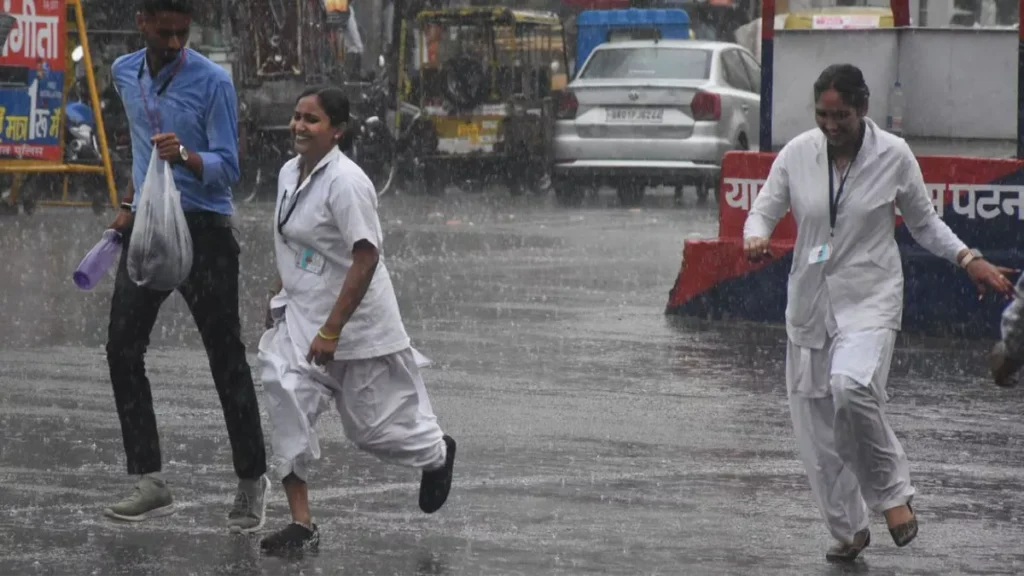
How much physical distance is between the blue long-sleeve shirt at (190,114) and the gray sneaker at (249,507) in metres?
Result: 0.93

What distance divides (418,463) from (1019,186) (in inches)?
230

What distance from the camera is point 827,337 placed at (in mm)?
6848

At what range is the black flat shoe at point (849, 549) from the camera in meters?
6.70

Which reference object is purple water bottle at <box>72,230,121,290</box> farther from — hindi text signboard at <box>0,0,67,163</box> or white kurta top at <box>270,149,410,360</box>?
hindi text signboard at <box>0,0,67,163</box>

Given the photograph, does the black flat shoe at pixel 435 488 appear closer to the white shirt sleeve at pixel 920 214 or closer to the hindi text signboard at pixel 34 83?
the white shirt sleeve at pixel 920 214

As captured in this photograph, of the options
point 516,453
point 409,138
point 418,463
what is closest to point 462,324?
point 516,453

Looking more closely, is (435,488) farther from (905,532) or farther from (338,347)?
(905,532)

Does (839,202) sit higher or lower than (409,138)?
higher

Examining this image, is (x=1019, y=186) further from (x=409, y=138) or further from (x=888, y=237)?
(x=409, y=138)

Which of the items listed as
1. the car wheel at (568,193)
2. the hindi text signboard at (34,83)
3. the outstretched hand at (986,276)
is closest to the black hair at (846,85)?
the outstretched hand at (986,276)

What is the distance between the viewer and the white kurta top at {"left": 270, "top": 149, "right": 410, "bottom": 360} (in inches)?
266

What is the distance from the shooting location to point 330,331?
662cm

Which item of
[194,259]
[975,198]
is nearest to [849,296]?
[194,259]

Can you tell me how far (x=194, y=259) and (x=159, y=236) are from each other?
10.6 inches
